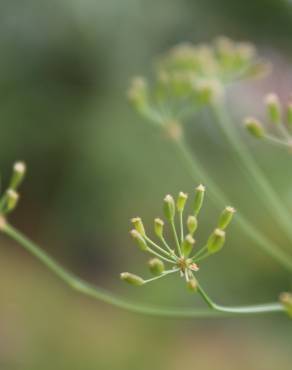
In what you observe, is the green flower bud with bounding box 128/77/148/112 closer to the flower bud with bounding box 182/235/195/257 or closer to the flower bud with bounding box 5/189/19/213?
the flower bud with bounding box 5/189/19/213

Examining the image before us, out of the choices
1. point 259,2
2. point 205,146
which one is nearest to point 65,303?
point 205,146

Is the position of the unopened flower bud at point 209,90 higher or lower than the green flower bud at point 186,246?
higher

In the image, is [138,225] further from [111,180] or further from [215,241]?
[111,180]

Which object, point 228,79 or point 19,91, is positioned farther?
point 19,91

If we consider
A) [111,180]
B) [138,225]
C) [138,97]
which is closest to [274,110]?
[138,97]

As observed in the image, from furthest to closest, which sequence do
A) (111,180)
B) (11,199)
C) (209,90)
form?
(111,180) < (209,90) < (11,199)

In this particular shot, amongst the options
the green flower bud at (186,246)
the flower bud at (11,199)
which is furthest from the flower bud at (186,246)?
the flower bud at (11,199)

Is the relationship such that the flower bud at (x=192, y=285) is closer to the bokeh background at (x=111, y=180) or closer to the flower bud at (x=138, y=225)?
the flower bud at (x=138, y=225)

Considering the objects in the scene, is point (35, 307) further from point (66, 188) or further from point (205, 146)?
point (205, 146)
